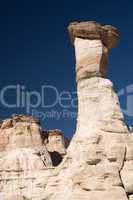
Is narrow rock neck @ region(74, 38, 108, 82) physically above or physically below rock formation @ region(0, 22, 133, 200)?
above

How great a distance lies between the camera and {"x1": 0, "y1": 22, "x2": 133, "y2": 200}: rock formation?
75.6ft

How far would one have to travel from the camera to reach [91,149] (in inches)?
942

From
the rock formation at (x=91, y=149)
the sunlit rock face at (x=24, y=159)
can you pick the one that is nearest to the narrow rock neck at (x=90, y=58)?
the rock formation at (x=91, y=149)

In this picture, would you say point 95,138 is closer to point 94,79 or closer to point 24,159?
point 94,79

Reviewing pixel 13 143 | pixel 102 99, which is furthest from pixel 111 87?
pixel 13 143

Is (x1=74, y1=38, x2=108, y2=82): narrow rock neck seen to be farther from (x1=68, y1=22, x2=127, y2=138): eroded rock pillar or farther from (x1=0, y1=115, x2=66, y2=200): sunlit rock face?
(x1=0, y1=115, x2=66, y2=200): sunlit rock face

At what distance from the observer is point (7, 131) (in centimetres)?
5041

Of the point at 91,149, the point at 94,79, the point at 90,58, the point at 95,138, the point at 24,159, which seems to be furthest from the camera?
the point at 24,159

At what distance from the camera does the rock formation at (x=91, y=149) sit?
23.0m

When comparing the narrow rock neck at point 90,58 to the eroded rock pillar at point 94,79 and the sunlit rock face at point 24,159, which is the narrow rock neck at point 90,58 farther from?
the sunlit rock face at point 24,159

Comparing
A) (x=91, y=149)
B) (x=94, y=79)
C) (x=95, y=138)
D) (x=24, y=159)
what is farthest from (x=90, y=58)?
(x=24, y=159)

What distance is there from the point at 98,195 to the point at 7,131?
29169 mm

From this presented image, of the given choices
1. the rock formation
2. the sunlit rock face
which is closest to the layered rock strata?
the rock formation

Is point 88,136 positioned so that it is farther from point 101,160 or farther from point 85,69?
point 85,69
